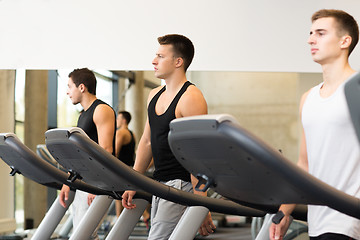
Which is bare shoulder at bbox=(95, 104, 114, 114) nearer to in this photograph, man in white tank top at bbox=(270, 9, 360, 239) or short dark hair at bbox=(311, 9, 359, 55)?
man in white tank top at bbox=(270, 9, 360, 239)

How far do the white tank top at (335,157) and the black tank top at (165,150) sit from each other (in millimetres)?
806

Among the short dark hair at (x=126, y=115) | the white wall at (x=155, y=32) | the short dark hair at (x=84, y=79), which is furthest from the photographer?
the short dark hair at (x=126, y=115)

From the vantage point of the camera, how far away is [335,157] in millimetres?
1857

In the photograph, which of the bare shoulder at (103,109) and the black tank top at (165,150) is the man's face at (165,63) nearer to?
the black tank top at (165,150)

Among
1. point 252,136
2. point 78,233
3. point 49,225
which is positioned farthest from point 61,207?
point 252,136

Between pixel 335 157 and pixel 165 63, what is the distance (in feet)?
3.69

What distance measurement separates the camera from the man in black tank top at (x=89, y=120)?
3.34 m

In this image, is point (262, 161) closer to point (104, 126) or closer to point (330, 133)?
point (330, 133)

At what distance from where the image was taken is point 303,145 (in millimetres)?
2086

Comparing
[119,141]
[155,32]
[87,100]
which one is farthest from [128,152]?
[87,100]

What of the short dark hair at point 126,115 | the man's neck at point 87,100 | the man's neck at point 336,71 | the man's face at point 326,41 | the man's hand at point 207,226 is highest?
the man's face at point 326,41

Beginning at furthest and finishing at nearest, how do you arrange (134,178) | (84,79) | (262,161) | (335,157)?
(84,79) < (134,178) < (335,157) < (262,161)

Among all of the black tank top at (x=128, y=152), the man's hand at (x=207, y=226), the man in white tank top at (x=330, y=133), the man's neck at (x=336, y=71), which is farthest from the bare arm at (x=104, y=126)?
the black tank top at (x=128, y=152)

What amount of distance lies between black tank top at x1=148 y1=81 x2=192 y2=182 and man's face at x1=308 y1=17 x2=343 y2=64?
2.58 feet
